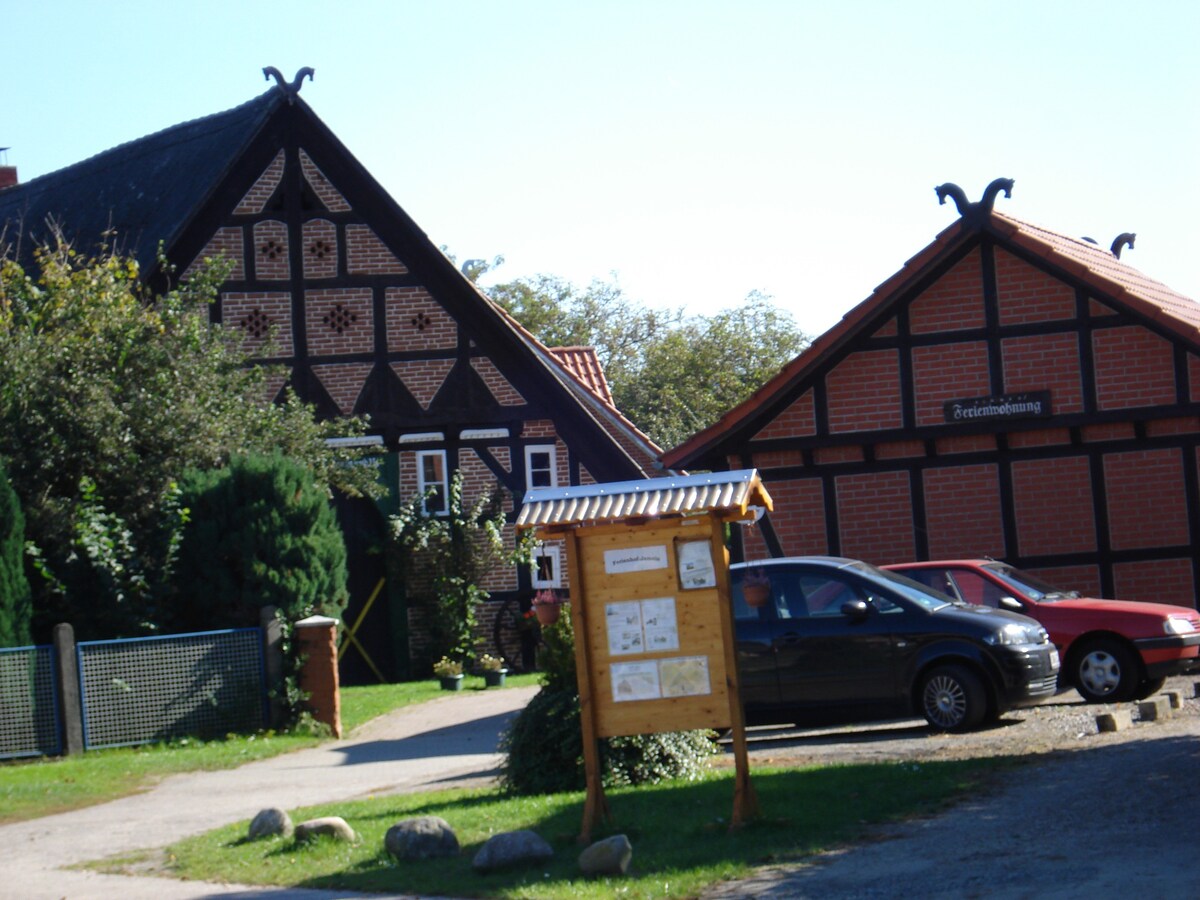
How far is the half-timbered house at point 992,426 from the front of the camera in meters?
21.2

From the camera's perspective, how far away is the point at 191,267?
26.8 meters

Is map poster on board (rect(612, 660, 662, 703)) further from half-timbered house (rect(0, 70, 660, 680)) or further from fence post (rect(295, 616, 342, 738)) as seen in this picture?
half-timbered house (rect(0, 70, 660, 680))

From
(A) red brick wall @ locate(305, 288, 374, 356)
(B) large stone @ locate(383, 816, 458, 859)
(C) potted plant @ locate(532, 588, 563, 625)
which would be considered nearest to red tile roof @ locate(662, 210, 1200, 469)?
(A) red brick wall @ locate(305, 288, 374, 356)

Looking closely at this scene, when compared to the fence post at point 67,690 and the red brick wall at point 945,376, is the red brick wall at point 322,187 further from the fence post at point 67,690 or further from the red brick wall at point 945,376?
the fence post at point 67,690

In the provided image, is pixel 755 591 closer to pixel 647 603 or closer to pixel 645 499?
pixel 647 603

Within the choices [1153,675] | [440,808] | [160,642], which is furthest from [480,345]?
[440,808]

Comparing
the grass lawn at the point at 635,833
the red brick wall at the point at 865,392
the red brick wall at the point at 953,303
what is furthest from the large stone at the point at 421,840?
the red brick wall at the point at 953,303

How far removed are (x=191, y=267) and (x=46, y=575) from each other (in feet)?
29.4

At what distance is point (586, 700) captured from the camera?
10.4m

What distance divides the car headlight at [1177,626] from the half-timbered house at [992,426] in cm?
498

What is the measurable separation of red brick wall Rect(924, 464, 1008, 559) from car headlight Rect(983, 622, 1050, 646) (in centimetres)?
689

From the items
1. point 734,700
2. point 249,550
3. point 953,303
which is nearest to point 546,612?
point 734,700

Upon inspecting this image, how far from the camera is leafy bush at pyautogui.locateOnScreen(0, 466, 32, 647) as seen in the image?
18.3 m

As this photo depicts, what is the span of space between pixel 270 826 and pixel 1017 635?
684 cm
